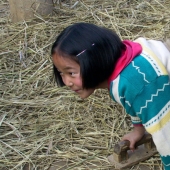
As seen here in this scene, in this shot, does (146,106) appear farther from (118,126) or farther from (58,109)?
(58,109)

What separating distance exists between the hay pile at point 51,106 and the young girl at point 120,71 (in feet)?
2.04

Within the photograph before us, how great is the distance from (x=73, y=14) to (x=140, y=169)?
2.24m

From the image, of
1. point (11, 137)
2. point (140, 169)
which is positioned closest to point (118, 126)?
point (140, 169)

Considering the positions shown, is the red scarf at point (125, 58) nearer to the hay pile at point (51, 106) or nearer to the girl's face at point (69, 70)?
the girl's face at point (69, 70)

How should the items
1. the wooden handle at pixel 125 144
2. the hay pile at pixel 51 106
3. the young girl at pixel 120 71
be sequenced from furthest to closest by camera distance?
the hay pile at pixel 51 106 < the wooden handle at pixel 125 144 < the young girl at pixel 120 71

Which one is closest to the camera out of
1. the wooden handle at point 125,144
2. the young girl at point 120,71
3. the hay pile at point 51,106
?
the young girl at point 120,71

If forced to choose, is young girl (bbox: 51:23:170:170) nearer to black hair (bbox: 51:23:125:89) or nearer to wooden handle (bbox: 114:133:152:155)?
black hair (bbox: 51:23:125:89)

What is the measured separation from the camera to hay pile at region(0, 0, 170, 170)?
8.89ft

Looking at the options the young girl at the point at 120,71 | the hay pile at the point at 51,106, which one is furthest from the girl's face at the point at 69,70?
the hay pile at the point at 51,106

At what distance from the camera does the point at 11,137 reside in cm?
291

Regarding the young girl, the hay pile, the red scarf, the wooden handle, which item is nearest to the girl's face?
the young girl

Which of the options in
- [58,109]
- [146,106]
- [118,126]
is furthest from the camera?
[58,109]

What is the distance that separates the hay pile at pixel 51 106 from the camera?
2.71 meters

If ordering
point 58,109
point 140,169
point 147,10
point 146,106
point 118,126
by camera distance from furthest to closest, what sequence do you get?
point 147,10
point 58,109
point 118,126
point 140,169
point 146,106
